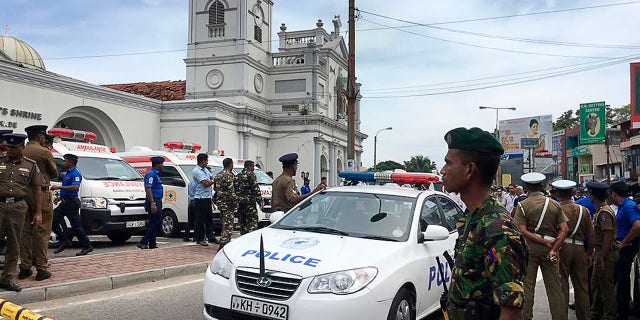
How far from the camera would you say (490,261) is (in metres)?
2.32

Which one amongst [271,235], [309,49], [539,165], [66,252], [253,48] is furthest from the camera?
[539,165]

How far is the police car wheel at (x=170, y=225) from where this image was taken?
545 inches

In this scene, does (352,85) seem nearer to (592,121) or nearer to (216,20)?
(216,20)

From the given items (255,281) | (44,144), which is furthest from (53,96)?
(255,281)

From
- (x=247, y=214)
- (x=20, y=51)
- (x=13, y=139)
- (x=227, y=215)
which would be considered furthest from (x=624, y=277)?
(x=20, y=51)

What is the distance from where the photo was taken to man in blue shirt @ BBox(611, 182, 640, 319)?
20.4 ft

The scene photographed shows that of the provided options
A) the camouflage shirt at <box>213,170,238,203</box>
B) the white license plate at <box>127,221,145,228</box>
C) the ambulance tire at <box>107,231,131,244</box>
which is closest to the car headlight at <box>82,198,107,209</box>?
the white license plate at <box>127,221,145,228</box>

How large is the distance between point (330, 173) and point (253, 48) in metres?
12.4

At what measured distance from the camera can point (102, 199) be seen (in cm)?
1084

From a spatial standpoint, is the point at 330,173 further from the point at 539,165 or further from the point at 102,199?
the point at 102,199

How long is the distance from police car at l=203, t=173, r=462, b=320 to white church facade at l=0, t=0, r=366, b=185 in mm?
21934

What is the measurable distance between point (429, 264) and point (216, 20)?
37277 mm

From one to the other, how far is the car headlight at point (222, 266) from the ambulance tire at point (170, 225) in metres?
9.31

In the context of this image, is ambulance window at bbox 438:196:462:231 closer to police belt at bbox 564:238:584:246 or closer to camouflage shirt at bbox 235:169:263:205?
police belt at bbox 564:238:584:246
